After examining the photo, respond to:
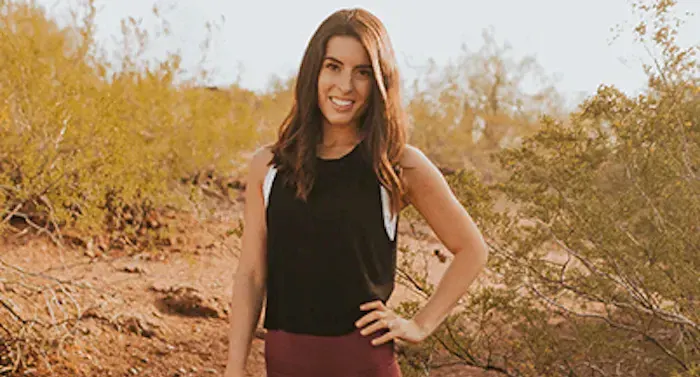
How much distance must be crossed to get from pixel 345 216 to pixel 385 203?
0.37 ft

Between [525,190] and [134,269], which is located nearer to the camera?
[525,190]

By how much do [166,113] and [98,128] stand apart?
2593 mm

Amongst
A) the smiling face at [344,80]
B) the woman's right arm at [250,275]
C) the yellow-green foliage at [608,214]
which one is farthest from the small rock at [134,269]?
the smiling face at [344,80]

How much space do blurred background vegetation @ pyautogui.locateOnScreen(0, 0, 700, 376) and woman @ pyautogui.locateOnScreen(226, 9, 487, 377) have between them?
2.03m

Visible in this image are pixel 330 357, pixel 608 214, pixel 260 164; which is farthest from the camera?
pixel 608 214

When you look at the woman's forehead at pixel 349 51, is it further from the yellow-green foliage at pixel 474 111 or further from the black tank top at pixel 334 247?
the yellow-green foliage at pixel 474 111

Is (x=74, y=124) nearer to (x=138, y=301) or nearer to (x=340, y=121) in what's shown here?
(x=138, y=301)

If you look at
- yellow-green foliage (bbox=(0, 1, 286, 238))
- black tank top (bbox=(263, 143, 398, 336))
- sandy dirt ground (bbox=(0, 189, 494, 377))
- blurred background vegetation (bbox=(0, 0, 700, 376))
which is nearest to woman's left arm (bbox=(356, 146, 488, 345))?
black tank top (bbox=(263, 143, 398, 336))

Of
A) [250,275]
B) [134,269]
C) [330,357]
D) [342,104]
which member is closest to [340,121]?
[342,104]

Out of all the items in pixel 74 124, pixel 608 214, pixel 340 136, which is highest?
pixel 340 136

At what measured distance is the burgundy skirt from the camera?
1.97 meters

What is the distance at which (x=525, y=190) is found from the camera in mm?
4832

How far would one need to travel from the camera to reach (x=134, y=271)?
7.54 metres

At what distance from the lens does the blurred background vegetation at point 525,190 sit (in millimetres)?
4520
